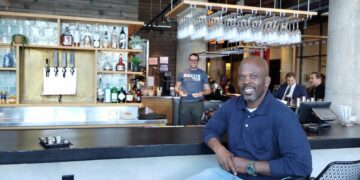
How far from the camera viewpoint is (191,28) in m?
4.02

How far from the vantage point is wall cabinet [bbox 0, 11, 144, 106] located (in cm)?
462

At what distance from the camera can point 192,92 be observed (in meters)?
6.04

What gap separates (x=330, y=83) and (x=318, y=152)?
1.44m

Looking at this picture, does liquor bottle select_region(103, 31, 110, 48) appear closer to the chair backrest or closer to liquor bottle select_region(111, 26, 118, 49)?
liquor bottle select_region(111, 26, 118, 49)

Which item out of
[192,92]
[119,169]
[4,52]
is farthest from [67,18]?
[119,169]

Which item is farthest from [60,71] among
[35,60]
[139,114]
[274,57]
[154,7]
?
[274,57]

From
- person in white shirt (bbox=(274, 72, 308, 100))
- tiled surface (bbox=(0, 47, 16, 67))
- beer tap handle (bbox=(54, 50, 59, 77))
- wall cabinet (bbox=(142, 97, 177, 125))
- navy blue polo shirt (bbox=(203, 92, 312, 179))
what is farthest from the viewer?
wall cabinet (bbox=(142, 97, 177, 125))

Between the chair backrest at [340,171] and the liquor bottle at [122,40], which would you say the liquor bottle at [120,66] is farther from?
the chair backrest at [340,171]

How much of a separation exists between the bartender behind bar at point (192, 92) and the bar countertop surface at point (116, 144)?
321 cm

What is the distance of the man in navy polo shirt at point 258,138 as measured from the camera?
1.81 meters

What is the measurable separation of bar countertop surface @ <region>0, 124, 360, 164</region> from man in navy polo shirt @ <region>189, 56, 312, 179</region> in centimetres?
28

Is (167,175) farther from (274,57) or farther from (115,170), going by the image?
(274,57)

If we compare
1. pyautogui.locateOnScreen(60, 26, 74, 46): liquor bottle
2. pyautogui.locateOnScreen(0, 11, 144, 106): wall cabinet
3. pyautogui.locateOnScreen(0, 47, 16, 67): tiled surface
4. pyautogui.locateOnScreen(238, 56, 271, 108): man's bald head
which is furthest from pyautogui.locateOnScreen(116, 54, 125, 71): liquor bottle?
pyautogui.locateOnScreen(238, 56, 271, 108): man's bald head

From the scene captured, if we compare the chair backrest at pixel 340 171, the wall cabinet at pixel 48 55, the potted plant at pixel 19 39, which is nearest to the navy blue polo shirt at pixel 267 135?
the chair backrest at pixel 340 171
